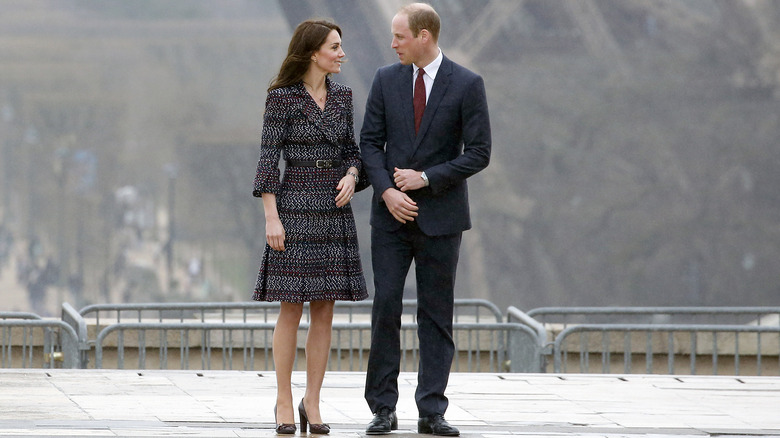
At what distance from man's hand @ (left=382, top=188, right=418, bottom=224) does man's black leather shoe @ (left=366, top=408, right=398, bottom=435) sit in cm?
66

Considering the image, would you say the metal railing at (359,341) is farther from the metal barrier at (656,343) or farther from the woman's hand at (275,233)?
the woman's hand at (275,233)

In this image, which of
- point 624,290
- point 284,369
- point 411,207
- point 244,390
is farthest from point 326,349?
point 624,290

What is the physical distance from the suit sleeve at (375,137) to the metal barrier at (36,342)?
3387 mm

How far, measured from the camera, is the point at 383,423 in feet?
13.5

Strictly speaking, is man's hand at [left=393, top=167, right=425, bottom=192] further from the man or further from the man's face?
the man's face

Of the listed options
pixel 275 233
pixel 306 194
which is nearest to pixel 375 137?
pixel 306 194

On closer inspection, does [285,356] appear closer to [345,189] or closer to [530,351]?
[345,189]

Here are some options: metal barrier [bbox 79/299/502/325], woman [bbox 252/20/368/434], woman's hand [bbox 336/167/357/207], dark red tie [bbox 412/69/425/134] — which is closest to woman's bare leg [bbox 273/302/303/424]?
woman [bbox 252/20/368/434]

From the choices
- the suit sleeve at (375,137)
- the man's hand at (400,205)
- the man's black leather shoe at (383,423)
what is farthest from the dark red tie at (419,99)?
the man's black leather shoe at (383,423)

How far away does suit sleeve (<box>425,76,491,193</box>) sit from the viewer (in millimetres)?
4137

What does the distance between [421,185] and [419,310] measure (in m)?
0.46

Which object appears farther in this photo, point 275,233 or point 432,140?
point 432,140

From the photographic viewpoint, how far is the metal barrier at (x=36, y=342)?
7.05 metres

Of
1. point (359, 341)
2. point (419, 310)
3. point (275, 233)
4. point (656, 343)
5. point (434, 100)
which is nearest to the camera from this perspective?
point (275, 233)
